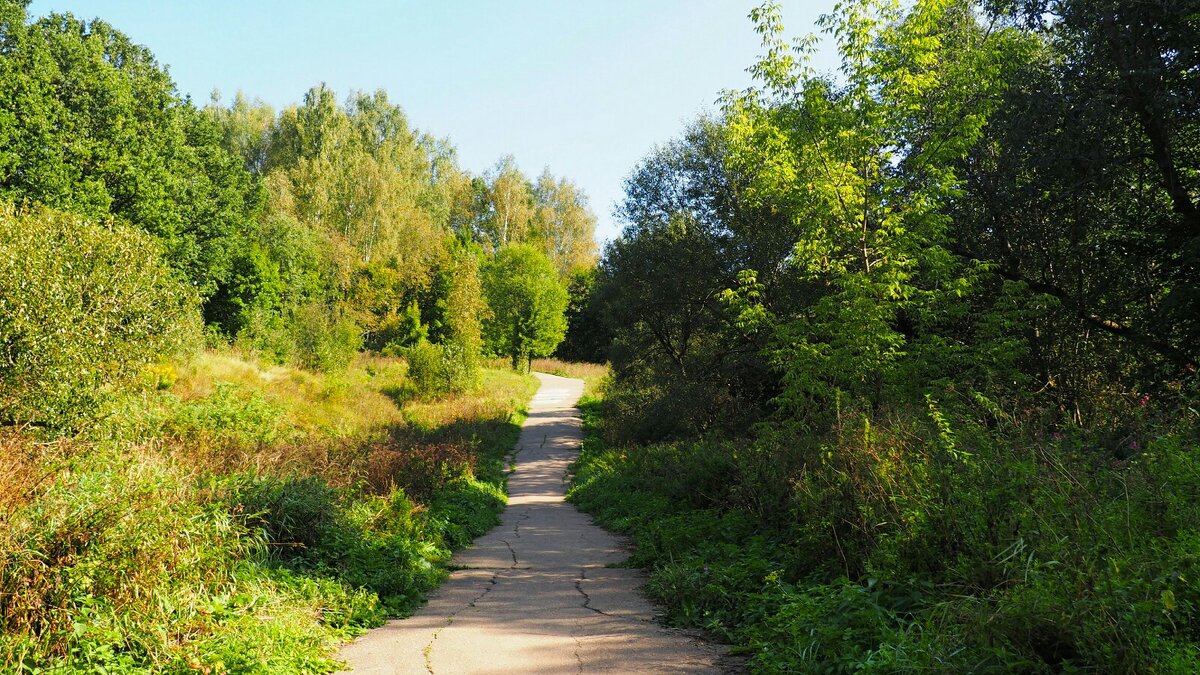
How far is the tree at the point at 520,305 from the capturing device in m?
43.2

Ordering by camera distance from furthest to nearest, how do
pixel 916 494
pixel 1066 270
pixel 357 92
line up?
pixel 357 92 → pixel 1066 270 → pixel 916 494

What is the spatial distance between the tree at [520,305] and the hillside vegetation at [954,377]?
25.2 metres

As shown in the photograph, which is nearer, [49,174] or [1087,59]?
[1087,59]

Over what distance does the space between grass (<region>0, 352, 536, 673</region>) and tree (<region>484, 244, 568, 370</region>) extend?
3094 centimetres

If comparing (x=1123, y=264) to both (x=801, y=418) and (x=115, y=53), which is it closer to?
(x=801, y=418)

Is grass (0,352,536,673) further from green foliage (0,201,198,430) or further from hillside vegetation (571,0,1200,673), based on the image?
hillside vegetation (571,0,1200,673)

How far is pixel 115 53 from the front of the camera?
103ft

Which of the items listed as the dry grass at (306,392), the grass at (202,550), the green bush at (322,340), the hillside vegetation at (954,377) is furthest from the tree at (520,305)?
the grass at (202,550)

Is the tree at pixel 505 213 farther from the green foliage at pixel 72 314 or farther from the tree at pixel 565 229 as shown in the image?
the green foliage at pixel 72 314

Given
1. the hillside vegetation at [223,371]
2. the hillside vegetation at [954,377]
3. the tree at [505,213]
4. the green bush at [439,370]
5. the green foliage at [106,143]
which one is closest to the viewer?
the hillside vegetation at [954,377]

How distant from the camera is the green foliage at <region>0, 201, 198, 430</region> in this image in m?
10.2

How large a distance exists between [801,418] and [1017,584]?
6.95 metres

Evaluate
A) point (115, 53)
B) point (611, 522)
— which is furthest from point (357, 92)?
point (611, 522)

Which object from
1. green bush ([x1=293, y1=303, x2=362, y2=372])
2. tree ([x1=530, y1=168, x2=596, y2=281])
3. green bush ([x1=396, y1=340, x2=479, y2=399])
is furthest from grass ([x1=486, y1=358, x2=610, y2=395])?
green bush ([x1=396, y1=340, x2=479, y2=399])
